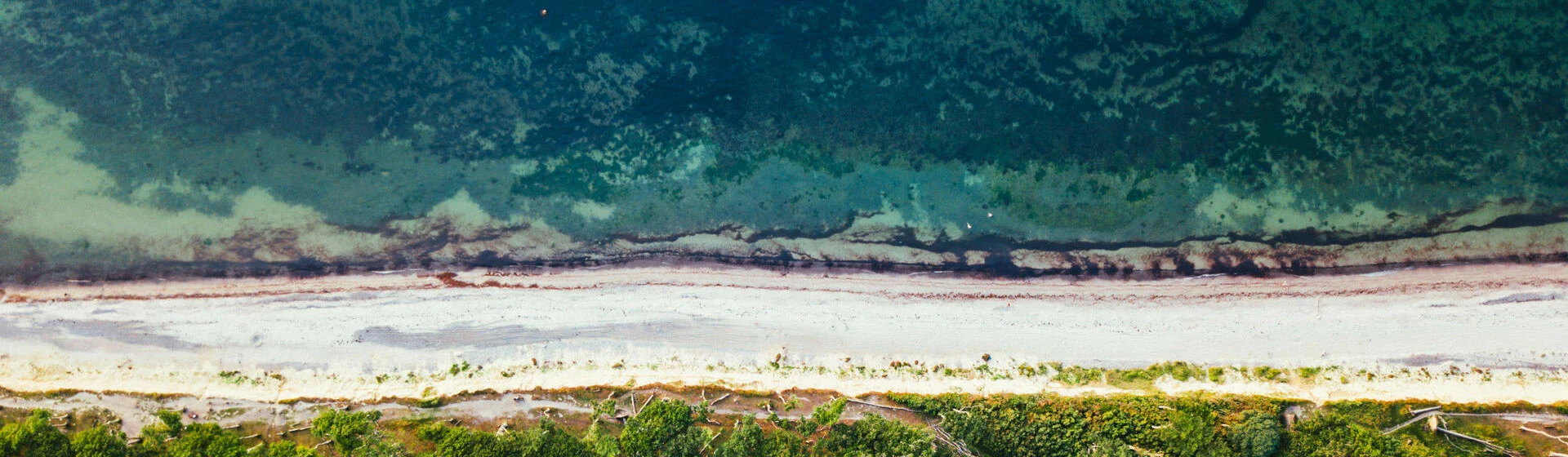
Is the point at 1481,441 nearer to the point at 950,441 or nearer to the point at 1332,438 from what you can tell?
the point at 1332,438

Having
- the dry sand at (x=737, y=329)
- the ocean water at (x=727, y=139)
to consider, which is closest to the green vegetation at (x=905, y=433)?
the dry sand at (x=737, y=329)

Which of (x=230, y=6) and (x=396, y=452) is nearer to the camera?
(x=396, y=452)

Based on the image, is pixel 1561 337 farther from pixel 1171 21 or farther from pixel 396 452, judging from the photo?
pixel 396 452

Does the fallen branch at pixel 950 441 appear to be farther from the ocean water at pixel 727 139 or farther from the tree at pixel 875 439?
the ocean water at pixel 727 139

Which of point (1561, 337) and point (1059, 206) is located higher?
point (1059, 206)

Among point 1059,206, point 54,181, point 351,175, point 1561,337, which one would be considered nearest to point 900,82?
point 1059,206

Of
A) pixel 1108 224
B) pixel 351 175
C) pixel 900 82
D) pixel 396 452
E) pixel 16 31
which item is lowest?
pixel 396 452

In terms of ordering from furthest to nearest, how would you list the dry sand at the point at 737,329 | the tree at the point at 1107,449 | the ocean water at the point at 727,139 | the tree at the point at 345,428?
the ocean water at the point at 727,139 < the dry sand at the point at 737,329 < the tree at the point at 345,428 < the tree at the point at 1107,449
